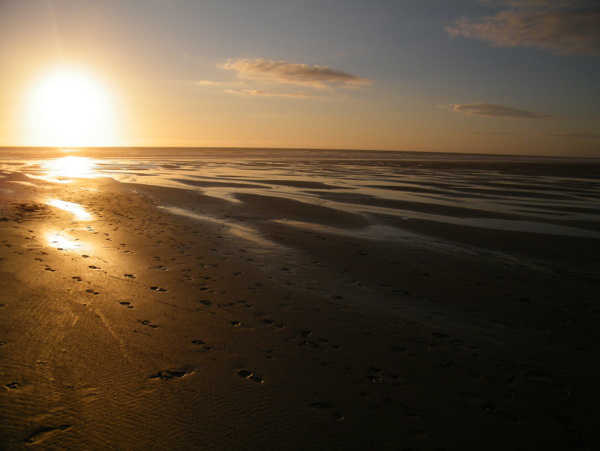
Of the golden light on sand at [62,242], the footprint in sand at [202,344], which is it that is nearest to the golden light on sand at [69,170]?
the golden light on sand at [62,242]

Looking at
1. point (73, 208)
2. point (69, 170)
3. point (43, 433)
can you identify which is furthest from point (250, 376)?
point (69, 170)

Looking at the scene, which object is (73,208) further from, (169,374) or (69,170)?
(69,170)

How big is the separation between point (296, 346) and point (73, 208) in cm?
1364

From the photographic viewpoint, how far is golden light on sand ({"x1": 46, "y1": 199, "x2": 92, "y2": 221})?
13586 mm

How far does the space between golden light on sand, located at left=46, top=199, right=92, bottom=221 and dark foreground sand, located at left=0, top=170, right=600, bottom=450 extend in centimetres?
357

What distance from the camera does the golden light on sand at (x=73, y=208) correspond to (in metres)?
13.6

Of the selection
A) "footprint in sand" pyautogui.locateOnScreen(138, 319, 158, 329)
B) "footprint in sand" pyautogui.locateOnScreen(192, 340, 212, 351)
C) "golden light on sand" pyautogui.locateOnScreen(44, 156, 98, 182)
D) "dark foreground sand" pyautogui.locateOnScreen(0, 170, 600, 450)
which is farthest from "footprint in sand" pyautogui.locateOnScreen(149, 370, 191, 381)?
"golden light on sand" pyautogui.locateOnScreen(44, 156, 98, 182)

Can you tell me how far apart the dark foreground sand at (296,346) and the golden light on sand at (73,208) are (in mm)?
3567

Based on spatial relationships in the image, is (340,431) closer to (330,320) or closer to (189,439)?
(189,439)

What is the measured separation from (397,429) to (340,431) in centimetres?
53

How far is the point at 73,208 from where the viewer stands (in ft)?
49.7

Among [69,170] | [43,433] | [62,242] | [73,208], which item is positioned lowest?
[43,433]

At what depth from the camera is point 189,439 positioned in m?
3.33

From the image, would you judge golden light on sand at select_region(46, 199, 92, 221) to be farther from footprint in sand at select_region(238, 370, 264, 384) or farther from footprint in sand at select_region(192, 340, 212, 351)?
footprint in sand at select_region(238, 370, 264, 384)
